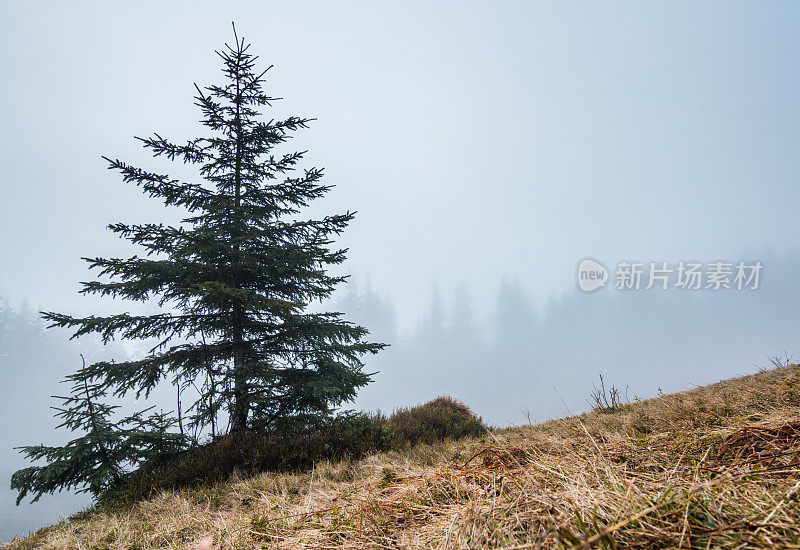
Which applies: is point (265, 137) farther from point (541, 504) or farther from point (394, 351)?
point (394, 351)

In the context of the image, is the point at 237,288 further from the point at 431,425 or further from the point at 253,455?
the point at 431,425

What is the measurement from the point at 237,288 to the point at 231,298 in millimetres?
301

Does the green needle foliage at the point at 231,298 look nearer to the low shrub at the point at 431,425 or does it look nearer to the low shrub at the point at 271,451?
the low shrub at the point at 271,451

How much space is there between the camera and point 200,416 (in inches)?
255

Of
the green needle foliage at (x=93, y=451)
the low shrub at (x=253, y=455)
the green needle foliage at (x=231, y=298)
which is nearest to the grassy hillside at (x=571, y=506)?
the low shrub at (x=253, y=455)

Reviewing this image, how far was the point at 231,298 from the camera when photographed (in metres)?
6.71

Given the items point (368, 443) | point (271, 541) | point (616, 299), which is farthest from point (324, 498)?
point (616, 299)

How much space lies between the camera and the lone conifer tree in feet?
21.4

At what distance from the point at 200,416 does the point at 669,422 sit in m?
7.74

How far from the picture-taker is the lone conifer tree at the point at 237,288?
651 centimetres

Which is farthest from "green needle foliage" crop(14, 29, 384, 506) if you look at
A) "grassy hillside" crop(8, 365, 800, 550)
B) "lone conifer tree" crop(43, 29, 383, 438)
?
"grassy hillside" crop(8, 365, 800, 550)

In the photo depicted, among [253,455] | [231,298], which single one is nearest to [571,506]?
[253,455]

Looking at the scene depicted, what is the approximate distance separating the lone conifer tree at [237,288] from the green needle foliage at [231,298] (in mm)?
25

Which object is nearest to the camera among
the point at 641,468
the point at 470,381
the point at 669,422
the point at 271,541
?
the point at 641,468
